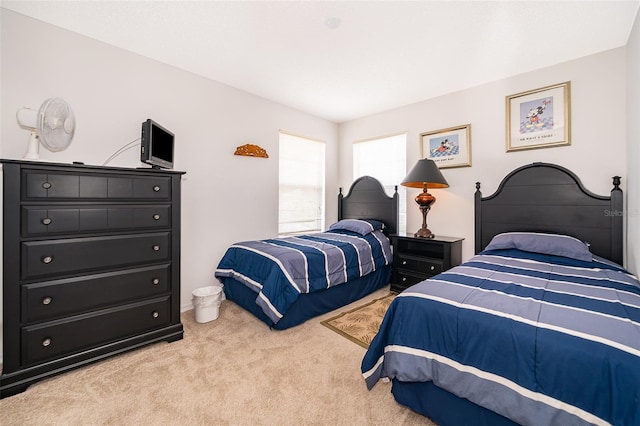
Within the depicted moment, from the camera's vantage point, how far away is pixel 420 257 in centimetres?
327

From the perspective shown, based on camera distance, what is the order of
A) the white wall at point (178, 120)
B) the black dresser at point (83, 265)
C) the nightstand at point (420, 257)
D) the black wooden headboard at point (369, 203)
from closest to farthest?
the black dresser at point (83, 265)
the white wall at point (178, 120)
the nightstand at point (420, 257)
the black wooden headboard at point (369, 203)

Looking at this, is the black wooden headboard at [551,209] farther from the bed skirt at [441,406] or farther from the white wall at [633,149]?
the bed skirt at [441,406]

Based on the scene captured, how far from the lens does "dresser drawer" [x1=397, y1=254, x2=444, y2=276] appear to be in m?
3.13

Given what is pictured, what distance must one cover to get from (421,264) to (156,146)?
3.00 metres

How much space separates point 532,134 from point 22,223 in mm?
4359

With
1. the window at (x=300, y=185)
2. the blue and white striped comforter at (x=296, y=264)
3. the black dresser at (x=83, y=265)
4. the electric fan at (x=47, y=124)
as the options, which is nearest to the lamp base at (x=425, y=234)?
the blue and white striped comforter at (x=296, y=264)

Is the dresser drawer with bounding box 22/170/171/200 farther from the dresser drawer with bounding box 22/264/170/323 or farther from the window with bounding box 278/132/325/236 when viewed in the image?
the window with bounding box 278/132/325/236

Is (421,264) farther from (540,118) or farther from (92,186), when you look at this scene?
(92,186)

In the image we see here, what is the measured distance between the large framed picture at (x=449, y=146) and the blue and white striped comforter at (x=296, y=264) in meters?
1.33

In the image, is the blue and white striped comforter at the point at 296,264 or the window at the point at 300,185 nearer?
the blue and white striped comforter at the point at 296,264

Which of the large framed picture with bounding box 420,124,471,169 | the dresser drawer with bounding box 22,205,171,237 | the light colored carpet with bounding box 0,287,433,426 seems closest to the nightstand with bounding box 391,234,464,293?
the large framed picture with bounding box 420,124,471,169

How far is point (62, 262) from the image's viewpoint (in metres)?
1.81

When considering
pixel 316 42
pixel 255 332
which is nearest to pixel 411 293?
pixel 255 332

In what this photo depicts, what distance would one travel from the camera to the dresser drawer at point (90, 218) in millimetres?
1719
